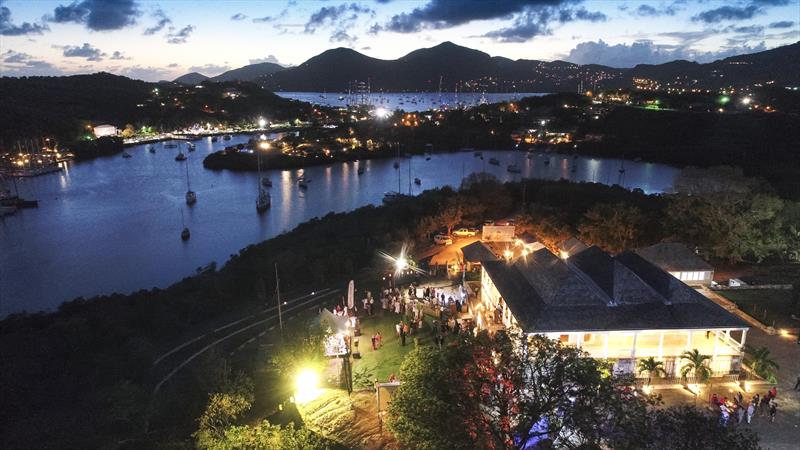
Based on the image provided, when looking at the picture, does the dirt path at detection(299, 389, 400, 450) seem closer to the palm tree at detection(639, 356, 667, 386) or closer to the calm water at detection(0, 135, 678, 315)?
the palm tree at detection(639, 356, 667, 386)

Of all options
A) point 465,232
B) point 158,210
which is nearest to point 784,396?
point 465,232

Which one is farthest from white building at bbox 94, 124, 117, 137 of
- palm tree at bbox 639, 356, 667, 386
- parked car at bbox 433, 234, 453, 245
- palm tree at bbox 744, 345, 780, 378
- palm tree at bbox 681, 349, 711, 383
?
palm tree at bbox 744, 345, 780, 378

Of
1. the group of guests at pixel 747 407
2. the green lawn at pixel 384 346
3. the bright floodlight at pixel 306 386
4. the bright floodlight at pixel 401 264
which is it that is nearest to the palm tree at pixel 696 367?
the group of guests at pixel 747 407

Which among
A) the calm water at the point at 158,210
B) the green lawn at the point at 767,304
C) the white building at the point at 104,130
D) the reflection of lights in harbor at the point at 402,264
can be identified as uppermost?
the white building at the point at 104,130

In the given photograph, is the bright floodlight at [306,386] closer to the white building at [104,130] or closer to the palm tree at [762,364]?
the palm tree at [762,364]

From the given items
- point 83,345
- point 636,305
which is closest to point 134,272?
point 83,345
